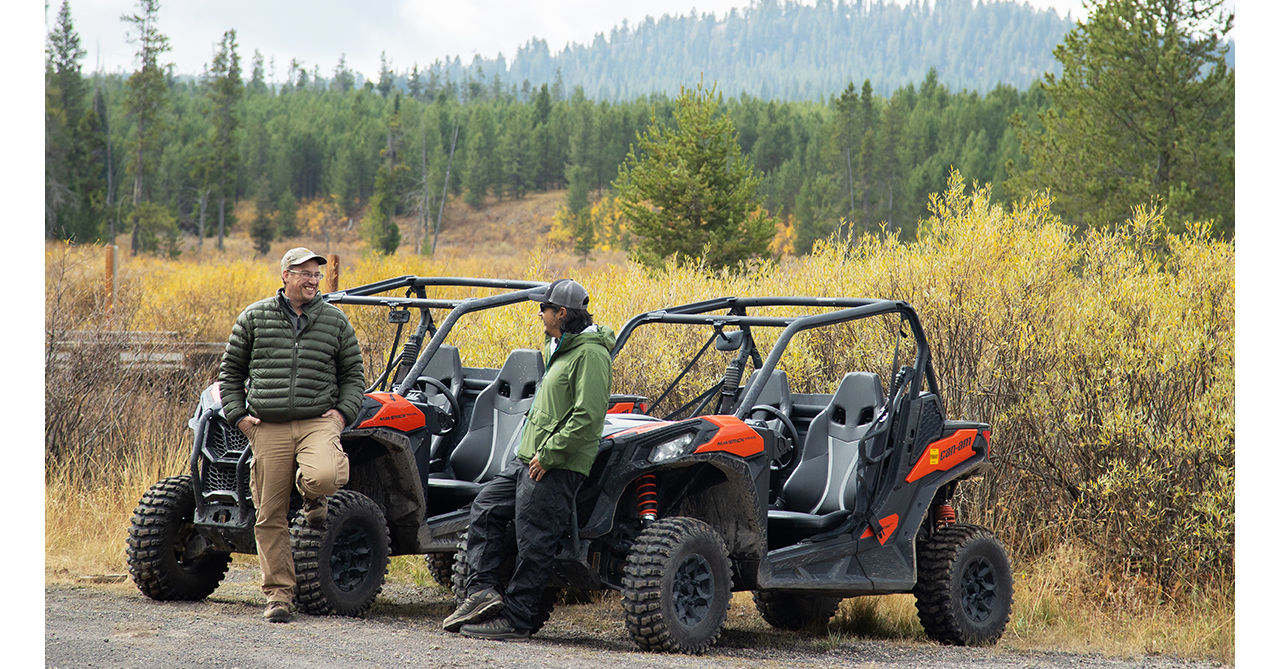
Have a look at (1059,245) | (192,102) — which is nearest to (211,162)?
(192,102)

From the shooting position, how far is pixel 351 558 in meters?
7.13

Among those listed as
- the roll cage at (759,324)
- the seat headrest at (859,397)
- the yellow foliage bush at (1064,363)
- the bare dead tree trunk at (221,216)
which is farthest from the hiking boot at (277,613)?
the bare dead tree trunk at (221,216)

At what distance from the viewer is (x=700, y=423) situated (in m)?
6.20

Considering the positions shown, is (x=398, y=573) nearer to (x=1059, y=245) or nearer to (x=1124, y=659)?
(x=1124, y=659)

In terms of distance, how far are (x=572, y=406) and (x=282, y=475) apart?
163cm

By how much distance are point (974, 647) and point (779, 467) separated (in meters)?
1.52

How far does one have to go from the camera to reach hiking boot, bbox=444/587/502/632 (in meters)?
6.21

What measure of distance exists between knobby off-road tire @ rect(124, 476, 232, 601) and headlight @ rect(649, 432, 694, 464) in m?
2.78

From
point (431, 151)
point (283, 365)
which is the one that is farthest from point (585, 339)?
point (431, 151)

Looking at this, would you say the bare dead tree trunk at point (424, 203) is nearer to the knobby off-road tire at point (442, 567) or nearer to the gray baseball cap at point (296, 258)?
the knobby off-road tire at point (442, 567)

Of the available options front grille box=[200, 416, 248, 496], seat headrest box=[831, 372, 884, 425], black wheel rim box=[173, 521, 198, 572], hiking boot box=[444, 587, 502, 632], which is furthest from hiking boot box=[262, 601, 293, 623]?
seat headrest box=[831, 372, 884, 425]

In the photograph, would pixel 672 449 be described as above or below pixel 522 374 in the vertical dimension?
below

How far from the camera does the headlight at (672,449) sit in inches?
241

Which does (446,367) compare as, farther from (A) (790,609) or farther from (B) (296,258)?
(A) (790,609)
